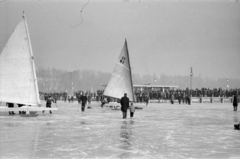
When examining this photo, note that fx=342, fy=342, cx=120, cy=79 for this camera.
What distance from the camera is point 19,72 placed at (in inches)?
772

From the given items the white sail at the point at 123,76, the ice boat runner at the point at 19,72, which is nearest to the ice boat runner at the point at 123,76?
the white sail at the point at 123,76

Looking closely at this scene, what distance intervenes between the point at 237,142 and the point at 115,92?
18.1 metres

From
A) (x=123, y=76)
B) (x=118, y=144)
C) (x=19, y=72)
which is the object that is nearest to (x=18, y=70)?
(x=19, y=72)

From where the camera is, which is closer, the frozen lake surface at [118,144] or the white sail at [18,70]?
the frozen lake surface at [118,144]

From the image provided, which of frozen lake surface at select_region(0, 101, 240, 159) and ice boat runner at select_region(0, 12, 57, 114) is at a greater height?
ice boat runner at select_region(0, 12, 57, 114)

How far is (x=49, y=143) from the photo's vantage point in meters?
10.1

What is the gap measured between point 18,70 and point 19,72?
0.42 feet

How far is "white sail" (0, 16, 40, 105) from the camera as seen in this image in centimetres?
1945

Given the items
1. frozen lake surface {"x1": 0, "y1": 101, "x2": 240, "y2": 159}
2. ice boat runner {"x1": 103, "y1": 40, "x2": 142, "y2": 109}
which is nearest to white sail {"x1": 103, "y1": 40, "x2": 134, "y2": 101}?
ice boat runner {"x1": 103, "y1": 40, "x2": 142, "y2": 109}

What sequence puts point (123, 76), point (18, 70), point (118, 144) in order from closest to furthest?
point (118, 144) < point (18, 70) < point (123, 76)

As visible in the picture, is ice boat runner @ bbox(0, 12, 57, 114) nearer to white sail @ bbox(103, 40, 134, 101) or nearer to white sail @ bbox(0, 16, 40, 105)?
white sail @ bbox(0, 16, 40, 105)

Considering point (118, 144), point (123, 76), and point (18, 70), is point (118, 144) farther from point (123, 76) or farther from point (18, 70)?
point (123, 76)

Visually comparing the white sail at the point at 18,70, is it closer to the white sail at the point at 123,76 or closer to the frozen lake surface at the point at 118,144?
the frozen lake surface at the point at 118,144

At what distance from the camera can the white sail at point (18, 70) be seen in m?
19.5
